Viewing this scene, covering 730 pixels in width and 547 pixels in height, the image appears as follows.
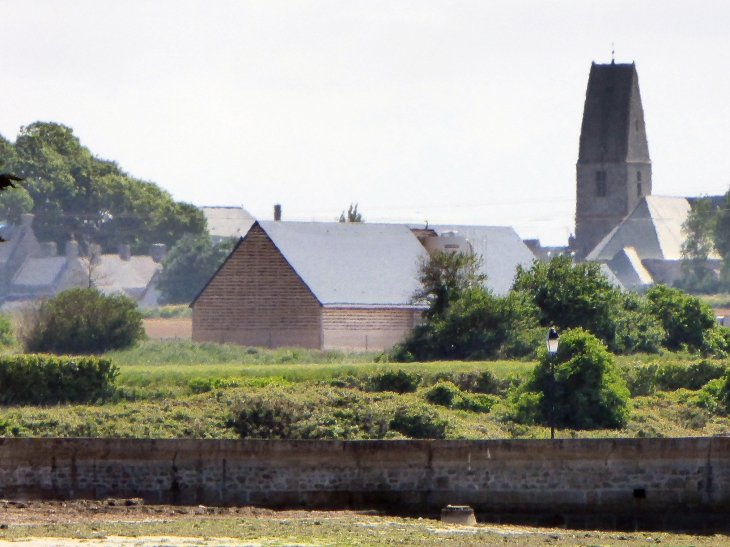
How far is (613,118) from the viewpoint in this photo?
132 metres

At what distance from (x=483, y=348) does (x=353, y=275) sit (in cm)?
1195

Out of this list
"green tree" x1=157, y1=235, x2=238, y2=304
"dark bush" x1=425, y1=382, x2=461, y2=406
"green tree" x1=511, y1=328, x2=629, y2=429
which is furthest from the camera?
"green tree" x1=157, y1=235, x2=238, y2=304

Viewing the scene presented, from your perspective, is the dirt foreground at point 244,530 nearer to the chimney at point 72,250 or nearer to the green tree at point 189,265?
the green tree at point 189,265

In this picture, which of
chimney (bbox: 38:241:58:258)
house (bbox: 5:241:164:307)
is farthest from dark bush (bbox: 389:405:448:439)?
chimney (bbox: 38:241:58:258)

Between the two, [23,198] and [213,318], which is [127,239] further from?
[213,318]

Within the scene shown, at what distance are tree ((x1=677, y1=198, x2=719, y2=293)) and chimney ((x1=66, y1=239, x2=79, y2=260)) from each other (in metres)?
51.7

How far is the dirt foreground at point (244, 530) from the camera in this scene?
1902 centimetres

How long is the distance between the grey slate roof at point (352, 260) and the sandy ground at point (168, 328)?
9.09 m

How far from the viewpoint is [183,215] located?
120 m

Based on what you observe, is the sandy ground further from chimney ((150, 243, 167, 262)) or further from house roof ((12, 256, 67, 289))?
chimney ((150, 243, 167, 262))

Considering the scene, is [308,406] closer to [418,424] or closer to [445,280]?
[418,424]

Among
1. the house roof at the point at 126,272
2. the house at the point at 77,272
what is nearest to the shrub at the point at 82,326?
the house at the point at 77,272

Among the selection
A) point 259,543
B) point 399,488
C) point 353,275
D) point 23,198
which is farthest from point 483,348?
point 23,198

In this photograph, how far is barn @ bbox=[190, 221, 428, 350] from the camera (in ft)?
185
